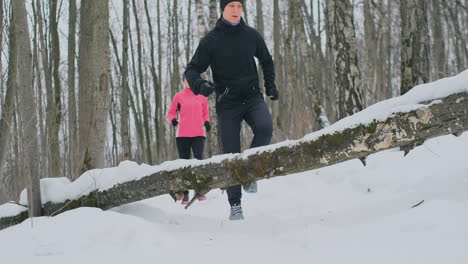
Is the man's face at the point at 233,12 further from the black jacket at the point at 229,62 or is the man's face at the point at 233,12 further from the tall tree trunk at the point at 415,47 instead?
the tall tree trunk at the point at 415,47

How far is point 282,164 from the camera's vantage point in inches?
116

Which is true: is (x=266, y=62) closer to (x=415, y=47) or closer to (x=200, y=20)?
(x=415, y=47)

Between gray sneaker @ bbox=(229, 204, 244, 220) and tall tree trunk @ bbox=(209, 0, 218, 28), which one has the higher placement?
tall tree trunk @ bbox=(209, 0, 218, 28)

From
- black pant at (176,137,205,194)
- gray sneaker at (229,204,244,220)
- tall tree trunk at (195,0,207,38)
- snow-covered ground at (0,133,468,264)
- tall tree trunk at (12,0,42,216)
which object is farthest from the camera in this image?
tall tree trunk at (195,0,207,38)

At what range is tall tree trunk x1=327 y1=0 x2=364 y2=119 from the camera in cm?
A: 609

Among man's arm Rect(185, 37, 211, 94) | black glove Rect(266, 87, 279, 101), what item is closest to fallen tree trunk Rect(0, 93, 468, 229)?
man's arm Rect(185, 37, 211, 94)

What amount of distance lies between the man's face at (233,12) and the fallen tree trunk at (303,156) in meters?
1.32

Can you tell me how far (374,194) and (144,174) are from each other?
213cm

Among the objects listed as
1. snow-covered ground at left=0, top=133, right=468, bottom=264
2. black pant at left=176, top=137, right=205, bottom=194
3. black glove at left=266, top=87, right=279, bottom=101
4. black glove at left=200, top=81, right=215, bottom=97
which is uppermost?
black glove at left=200, top=81, right=215, bottom=97

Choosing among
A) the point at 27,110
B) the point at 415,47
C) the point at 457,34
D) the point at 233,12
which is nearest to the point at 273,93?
the point at 233,12

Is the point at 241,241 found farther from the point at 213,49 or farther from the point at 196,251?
the point at 213,49

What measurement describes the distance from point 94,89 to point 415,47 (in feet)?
15.4

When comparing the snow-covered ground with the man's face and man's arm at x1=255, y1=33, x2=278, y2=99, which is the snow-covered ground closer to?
man's arm at x1=255, y1=33, x2=278, y2=99

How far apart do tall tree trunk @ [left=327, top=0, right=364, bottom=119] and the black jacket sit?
2.75 m
